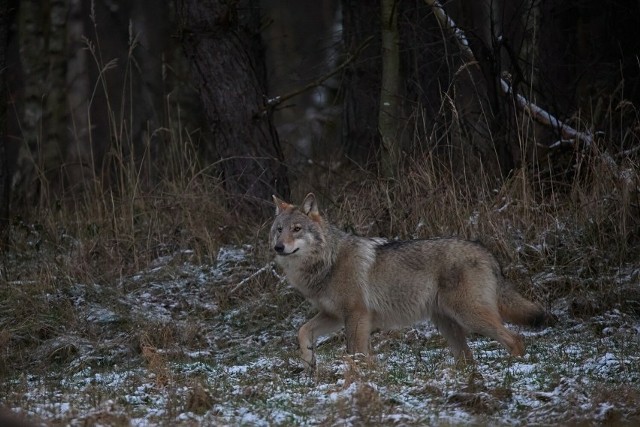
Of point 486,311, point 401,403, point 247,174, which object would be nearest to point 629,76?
point 247,174

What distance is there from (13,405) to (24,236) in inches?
209

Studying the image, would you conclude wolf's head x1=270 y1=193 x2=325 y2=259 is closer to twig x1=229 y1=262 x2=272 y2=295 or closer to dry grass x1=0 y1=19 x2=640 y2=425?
dry grass x1=0 y1=19 x2=640 y2=425

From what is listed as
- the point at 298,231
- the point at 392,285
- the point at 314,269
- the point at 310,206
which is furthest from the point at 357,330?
the point at 310,206

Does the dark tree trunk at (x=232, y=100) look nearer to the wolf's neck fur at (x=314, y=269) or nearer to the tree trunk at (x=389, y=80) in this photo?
Result: the tree trunk at (x=389, y=80)

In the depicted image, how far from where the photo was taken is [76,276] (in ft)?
Result: 34.1

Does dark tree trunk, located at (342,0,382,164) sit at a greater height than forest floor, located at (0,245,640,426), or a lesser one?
greater

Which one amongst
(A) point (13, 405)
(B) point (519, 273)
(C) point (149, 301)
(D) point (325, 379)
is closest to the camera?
(A) point (13, 405)

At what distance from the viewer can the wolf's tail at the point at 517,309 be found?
776 centimetres

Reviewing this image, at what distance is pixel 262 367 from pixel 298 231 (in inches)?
49.1

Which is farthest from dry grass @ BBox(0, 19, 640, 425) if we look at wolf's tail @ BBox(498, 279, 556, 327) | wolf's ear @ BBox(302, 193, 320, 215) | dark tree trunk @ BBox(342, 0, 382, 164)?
dark tree trunk @ BBox(342, 0, 382, 164)

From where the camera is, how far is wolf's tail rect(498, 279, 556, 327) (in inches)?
305

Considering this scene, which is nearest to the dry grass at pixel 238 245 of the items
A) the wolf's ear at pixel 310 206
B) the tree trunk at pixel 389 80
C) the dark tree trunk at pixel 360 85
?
the tree trunk at pixel 389 80

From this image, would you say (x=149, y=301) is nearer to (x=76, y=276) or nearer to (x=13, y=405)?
(x=76, y=276)

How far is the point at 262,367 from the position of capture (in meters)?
7.83
